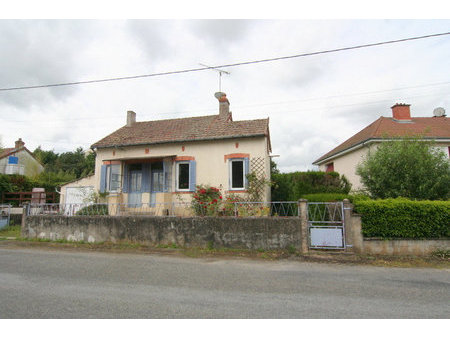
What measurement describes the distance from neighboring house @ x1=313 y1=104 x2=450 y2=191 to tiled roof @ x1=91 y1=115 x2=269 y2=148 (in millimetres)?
6380

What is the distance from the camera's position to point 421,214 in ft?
24.1

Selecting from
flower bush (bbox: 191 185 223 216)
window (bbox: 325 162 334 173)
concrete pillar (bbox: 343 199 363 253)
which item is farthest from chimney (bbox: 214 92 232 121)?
window (bbox: 325 162 334 173)

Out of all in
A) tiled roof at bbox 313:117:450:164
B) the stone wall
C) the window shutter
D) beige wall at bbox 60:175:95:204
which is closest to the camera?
the stone wall

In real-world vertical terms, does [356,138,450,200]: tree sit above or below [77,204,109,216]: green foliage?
above

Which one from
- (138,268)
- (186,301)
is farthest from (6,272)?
(186,301)

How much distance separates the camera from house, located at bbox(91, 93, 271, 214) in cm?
1146

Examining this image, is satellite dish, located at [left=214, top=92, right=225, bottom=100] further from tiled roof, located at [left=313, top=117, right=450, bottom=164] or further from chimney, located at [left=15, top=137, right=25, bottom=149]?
chimney, located at [left=15, top=137, right=25, bottom=149]

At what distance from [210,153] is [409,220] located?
8.25 metres

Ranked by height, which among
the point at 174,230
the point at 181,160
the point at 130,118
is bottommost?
the point at 174,230

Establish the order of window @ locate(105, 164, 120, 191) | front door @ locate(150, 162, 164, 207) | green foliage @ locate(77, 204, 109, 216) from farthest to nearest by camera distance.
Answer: window @ locate(105, 164, 120, 191), front door @ locate(150, 162, 164, 207), green foliage @ locate(77, 204, 109, 216)

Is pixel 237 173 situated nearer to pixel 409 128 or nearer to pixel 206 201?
pixel 206 201

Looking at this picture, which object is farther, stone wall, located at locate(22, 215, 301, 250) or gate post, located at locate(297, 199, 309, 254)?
stone wall, located at locate(22, 215, 301, 250)

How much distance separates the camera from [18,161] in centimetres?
2925

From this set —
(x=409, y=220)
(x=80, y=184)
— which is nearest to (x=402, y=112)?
(x=409, y=220)
